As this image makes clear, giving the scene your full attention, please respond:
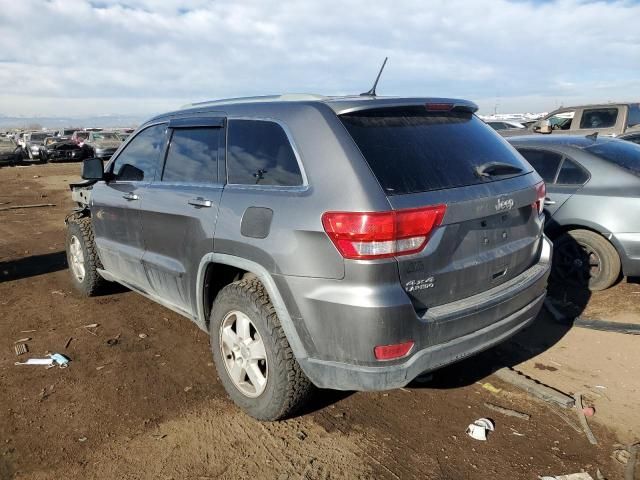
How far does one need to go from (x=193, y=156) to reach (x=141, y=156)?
0.93m

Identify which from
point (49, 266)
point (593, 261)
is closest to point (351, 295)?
point (593, 261)

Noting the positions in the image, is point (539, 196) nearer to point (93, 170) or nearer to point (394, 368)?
point (394, 368)

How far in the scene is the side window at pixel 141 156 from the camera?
4.16 metres

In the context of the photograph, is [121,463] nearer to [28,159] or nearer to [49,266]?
[49,266]

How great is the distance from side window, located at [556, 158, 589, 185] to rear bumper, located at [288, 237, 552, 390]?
2.93 m

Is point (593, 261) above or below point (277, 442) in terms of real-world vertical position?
above

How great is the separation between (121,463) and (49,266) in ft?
15.7

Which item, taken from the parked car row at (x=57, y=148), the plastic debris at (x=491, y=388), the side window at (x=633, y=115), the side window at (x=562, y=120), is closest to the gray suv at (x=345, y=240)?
the plastic debris at (x=491, y=388)

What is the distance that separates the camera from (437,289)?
2.70 meters

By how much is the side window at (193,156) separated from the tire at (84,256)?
179 centimetres

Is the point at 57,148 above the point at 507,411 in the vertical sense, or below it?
below

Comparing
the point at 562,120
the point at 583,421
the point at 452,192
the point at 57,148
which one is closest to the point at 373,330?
the point at 452,192

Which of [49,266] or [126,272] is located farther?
[49,266]

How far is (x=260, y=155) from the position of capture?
124 inches
